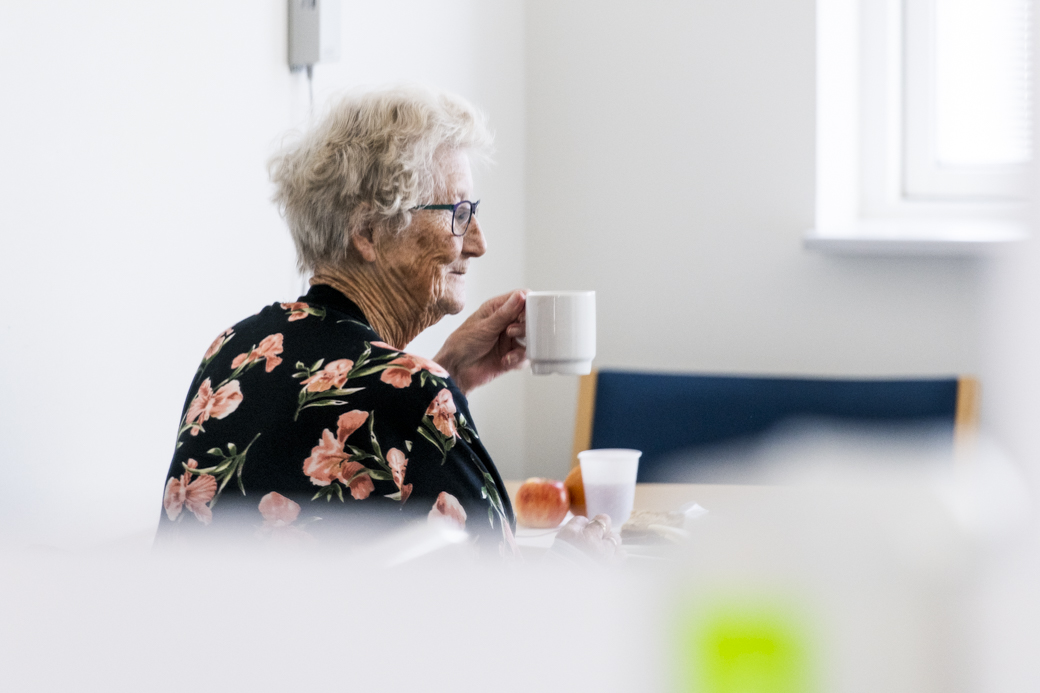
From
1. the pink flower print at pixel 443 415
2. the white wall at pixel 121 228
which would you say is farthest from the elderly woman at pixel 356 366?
the white wall at pixel 121 228

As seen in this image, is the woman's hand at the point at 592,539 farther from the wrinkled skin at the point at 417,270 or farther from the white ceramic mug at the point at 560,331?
the wrinkled skin at the point at 417,270

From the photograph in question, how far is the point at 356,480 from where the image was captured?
Answer: 809mm

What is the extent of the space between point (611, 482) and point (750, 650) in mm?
1124

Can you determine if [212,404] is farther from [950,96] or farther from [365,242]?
[950,96]

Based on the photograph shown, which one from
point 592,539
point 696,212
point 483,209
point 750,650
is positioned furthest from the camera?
point 696,212

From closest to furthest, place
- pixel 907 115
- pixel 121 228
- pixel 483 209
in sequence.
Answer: pixel 121 228 → pixel 483 209 → pixel 907 115

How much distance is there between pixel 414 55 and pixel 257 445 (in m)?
1.27

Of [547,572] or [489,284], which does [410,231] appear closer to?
[547,572]

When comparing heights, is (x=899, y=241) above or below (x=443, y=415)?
above

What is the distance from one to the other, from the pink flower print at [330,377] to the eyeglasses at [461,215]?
0.30 m

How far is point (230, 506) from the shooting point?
2.76 feet

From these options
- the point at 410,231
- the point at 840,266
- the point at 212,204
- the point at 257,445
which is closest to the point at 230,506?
the point at 257,445

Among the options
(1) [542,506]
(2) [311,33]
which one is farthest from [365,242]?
(2) [311,33]

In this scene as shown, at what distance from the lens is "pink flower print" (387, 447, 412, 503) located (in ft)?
2.63
